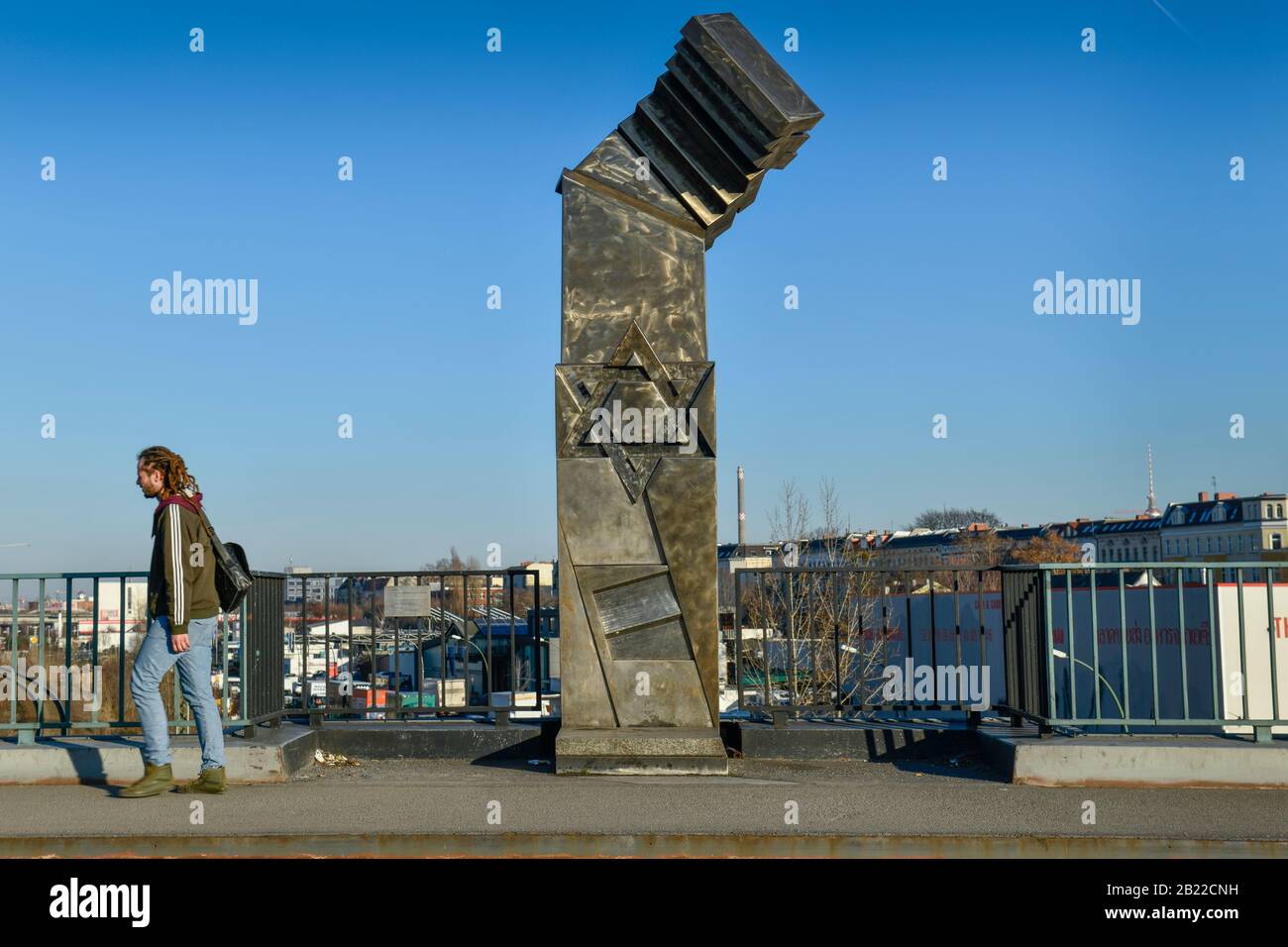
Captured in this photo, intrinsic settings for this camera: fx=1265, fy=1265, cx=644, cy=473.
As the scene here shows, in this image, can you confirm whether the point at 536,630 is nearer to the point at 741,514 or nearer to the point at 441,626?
the point at 441,626

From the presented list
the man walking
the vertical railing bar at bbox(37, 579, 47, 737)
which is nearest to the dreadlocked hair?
the man walking

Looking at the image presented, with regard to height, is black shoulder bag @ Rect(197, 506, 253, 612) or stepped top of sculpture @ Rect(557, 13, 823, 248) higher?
stepped top of sculpture @ Rect(557, 13, 823, 248)

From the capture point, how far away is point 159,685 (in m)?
7.26

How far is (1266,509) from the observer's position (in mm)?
146125

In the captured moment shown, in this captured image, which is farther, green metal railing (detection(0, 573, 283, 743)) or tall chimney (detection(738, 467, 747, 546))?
tall chimney (detection(738, 467, 747, 546))

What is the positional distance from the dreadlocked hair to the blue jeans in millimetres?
775

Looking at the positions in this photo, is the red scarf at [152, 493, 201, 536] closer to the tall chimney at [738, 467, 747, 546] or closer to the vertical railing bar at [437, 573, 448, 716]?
the vertical railing bar at [437, 573, 448, 716]

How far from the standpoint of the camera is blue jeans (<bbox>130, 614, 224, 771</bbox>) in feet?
23.7

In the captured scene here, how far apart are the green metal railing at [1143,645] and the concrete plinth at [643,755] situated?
2125mm

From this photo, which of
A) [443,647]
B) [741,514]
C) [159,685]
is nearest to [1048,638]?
[443,647]

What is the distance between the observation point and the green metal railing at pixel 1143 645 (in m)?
7.95
